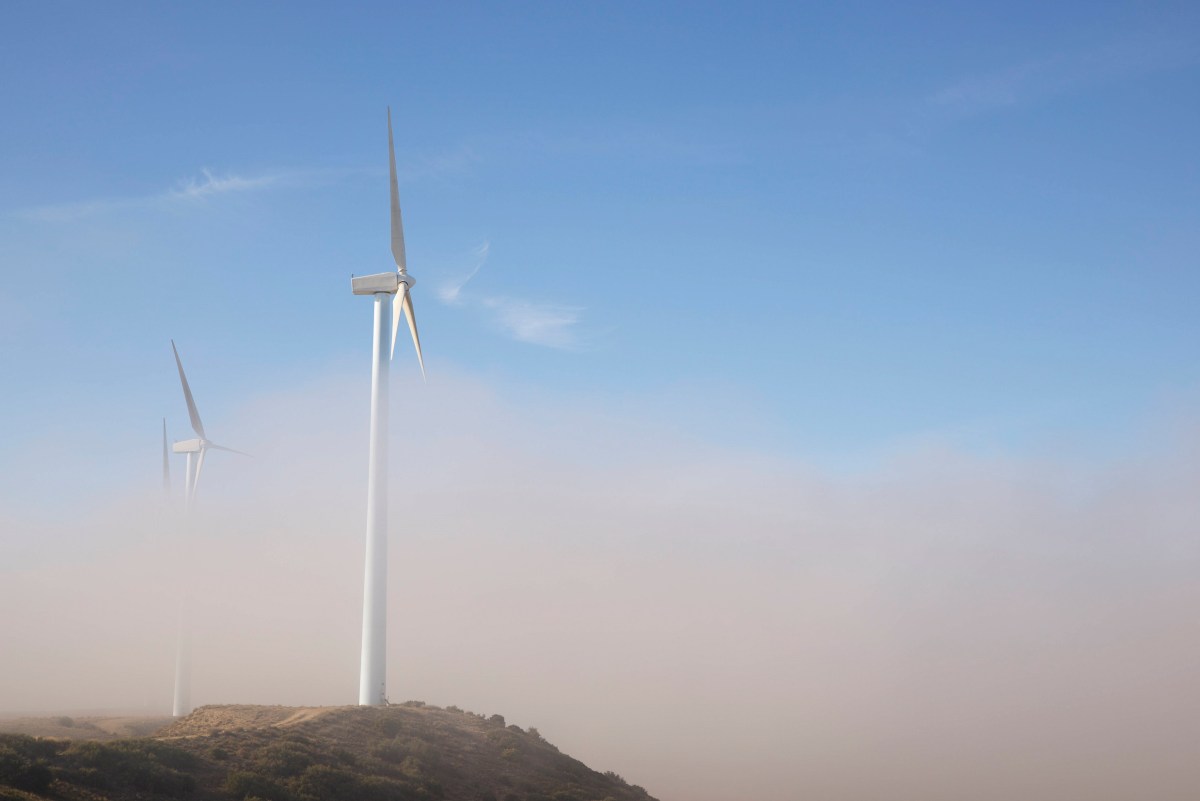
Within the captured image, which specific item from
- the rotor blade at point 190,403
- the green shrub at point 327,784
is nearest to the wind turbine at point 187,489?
the rotor blade at point 190,403

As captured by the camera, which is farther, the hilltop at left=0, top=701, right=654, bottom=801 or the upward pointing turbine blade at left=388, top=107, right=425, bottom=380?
the upward pointing turbine blade at left=388, top=107, right=425, bottom=380

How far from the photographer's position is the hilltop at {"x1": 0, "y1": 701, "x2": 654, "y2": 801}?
155ft

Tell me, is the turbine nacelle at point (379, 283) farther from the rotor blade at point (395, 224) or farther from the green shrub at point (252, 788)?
the green shrub at point (252, 788)

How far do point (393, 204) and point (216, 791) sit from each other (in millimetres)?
45489

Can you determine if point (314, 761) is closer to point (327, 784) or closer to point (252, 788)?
point (327, 784)

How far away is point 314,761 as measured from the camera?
2226 inches

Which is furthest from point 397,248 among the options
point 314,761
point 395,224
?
point 314,761

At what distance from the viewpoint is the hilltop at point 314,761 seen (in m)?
47.3

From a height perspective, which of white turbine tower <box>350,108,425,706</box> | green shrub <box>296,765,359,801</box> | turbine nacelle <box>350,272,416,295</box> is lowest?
green shrub <box>296,765,359,801</box>

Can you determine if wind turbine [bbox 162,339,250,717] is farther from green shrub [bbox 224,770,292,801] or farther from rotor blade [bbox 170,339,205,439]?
green shrub [bbox 224,770,292,801]

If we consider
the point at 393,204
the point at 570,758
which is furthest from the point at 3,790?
the point at 393,204

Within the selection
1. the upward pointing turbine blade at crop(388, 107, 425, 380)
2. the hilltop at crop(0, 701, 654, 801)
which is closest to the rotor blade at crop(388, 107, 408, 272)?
the upward pointing turbine blade at crop(388, 107, 425, 380)

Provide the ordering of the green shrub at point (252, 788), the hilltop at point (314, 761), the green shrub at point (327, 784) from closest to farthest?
the hilltop at point (314, 761)
the green shrub at point (252, 788)
the green shrub at point (327, 784)

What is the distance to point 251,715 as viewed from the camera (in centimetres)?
7000
